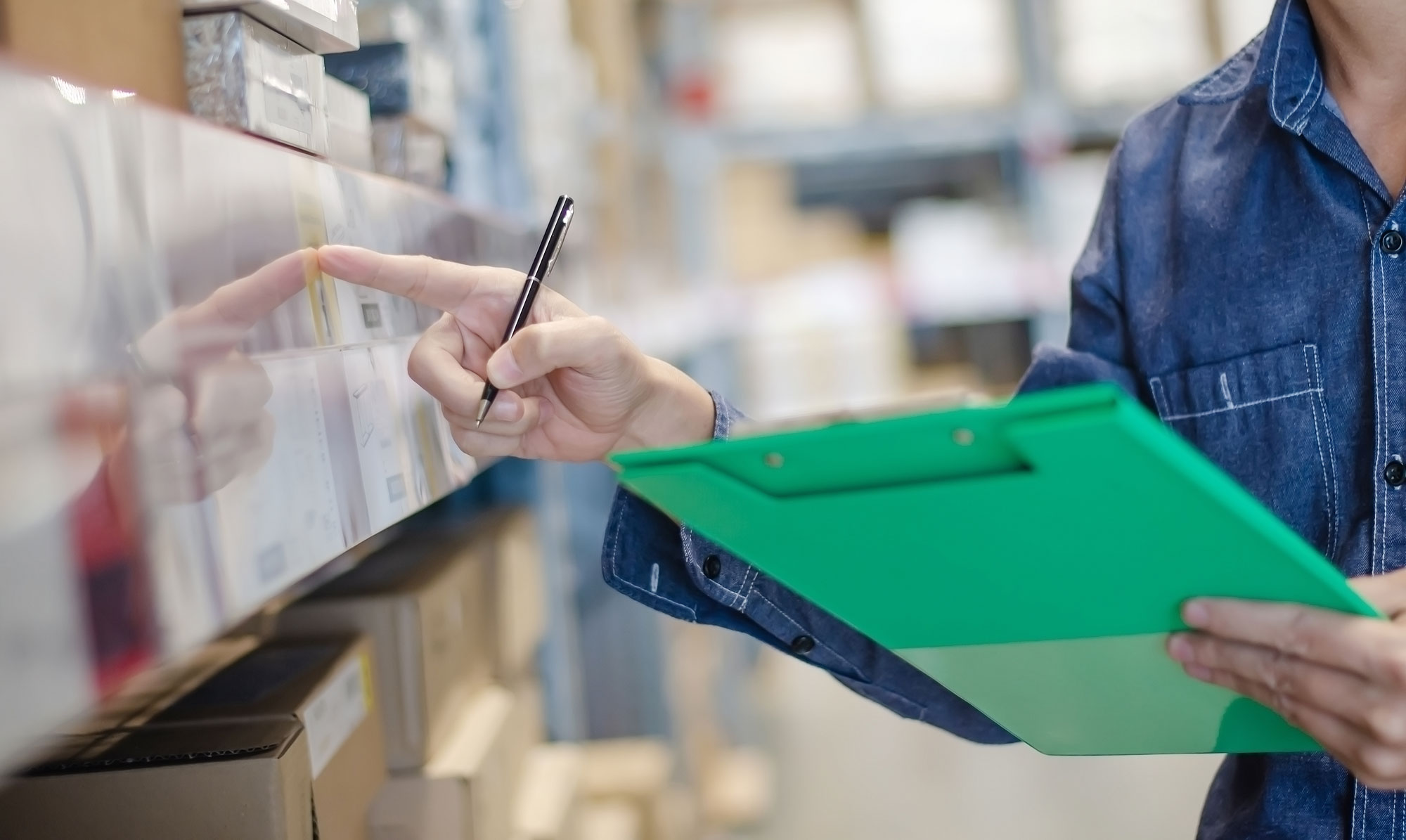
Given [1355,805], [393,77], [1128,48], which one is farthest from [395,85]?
[1128,48]

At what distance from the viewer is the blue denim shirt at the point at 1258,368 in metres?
0.96

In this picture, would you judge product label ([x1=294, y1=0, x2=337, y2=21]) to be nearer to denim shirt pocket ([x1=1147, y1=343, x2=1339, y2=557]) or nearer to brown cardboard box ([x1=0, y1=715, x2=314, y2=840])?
brown cardboard box ([x1=0, y1=715, x2=314, y2=840])

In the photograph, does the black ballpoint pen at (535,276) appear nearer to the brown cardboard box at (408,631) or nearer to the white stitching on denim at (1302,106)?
the brown cardboard box at (408,631)

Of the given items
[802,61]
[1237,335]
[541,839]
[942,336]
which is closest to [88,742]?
[541,839]

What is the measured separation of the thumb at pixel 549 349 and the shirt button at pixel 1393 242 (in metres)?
0.64

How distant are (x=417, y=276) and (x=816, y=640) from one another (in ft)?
1.53

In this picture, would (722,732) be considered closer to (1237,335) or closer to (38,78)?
(1237,335)

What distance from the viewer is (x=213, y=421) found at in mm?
487

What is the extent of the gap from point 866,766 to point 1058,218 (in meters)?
1.46

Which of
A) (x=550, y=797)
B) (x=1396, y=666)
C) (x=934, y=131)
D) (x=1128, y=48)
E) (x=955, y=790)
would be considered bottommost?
(x=955, y=790)

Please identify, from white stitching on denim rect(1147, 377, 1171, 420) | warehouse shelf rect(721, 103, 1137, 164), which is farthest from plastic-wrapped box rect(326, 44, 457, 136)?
warehouse shelf rect(721, 103, 1137, 164)

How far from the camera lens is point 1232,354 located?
1056 mm

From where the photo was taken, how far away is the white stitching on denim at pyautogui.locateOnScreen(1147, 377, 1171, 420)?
3.61ft

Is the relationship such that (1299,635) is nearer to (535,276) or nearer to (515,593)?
(535,276)
